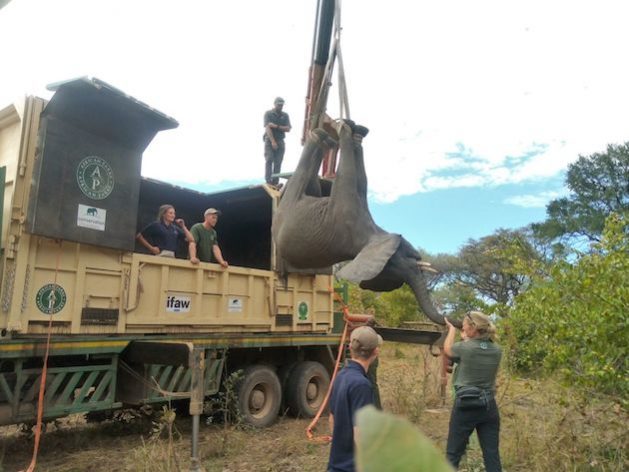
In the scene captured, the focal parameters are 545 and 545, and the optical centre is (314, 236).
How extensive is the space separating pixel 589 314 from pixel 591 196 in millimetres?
21639

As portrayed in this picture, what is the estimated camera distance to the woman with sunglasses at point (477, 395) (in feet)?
14.2

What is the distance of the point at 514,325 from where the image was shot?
599 centimetres

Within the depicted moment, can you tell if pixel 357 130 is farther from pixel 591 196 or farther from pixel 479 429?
pixel 591 196

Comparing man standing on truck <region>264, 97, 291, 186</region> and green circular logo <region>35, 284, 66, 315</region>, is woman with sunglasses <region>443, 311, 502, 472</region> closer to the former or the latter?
green circular logo <region>35, 284, 66, 315</region>

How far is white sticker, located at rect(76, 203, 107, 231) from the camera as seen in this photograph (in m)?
5.73

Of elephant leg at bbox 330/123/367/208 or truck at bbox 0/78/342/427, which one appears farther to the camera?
truck at bbox 0/78/342/427

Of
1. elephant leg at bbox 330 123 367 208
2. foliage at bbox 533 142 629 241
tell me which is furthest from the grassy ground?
foliage at bbox 533 142 629 241

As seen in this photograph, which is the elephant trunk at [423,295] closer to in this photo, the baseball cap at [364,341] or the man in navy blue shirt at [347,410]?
the baseball cap at [364,341]

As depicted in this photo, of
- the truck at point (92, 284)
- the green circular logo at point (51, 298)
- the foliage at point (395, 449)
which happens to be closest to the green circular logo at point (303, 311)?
the truck at point (92, 284)

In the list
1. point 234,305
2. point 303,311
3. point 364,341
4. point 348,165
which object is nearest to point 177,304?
point 234,305

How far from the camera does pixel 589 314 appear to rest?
15.8ft

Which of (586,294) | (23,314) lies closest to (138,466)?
(23,314)

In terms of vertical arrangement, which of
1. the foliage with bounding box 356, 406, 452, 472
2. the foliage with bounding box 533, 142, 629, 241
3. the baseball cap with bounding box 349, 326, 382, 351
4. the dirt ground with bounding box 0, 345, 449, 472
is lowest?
the dirt ground with bounding box 0, 345, 449, 472

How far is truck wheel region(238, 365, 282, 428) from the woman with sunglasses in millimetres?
3939
